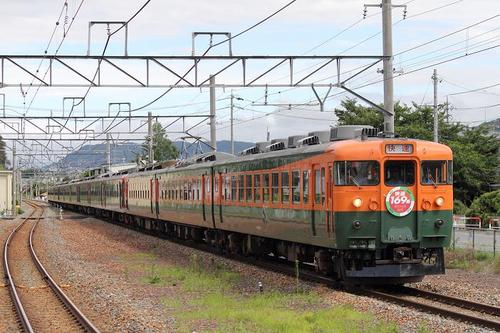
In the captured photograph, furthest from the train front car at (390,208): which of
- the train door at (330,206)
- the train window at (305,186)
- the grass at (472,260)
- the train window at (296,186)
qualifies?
the grass at (472,260)

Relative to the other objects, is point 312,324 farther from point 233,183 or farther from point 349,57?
point 349,57

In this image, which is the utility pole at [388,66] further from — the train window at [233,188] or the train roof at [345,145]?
the train window at [233,188]

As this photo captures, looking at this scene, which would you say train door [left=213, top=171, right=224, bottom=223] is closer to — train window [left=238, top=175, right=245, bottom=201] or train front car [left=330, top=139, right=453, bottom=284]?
train window [left=238, top=175, right=245, bottom=201]

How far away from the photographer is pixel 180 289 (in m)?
15.2

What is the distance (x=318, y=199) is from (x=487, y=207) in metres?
25.9

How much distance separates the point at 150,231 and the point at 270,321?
25326 mm

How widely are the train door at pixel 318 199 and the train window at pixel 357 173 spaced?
1.66ft

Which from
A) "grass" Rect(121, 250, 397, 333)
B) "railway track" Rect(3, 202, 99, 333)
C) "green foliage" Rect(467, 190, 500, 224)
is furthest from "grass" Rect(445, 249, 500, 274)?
"green foliage" Rect(467, 190, 500, 224)

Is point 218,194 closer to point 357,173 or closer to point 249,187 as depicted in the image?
point 249,187

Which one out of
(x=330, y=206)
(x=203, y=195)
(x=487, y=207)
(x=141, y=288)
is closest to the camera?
(x=330, y=206)

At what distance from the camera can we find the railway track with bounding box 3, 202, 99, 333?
11570mm

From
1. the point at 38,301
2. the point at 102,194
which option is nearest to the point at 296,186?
the point at 38,301

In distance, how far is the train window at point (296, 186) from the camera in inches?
616

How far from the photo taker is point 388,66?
19531 mm
